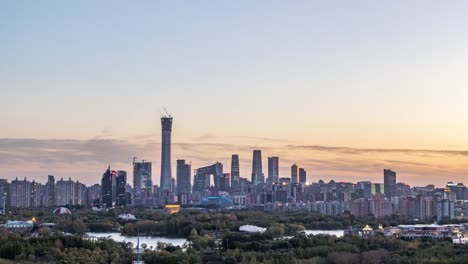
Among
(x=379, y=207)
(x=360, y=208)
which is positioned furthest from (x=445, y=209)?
(x=360, y=208)

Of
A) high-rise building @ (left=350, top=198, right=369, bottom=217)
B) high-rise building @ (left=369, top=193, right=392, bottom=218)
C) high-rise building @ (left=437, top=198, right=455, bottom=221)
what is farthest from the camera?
high-rise building @ (left=350, top=198, right=369, bottom=217)

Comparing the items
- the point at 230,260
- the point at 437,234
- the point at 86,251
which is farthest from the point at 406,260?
the point at 437,234

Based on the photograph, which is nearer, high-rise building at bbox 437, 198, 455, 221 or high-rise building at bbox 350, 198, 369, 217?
high-rise building at bbox 437, 198, 455, 221

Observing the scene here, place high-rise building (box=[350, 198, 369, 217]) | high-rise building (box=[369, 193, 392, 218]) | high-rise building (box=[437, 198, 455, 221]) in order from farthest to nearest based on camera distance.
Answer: high-rise building (box=[350, 198, 369, 217]) → high-rise building (box=[369, 193, 392, 218]) → high-rise building (box=[437, 198, 455, 221])

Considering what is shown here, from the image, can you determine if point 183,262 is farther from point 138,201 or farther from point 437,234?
point 138,201

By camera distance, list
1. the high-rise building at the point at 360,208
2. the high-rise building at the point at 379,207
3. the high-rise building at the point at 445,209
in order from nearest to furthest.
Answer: the high-rise building at the point at 445,209, the high-rise building at the point at 379,207, the high-rise building at the point at 360,208

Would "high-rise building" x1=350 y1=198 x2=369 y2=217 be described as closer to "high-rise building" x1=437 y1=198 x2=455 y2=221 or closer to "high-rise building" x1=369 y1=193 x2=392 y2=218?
"high-rise building" x1=369 y1=193 x2=392 y2=218

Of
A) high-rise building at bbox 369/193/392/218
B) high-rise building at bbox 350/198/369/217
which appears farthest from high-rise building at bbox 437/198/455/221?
high-rise building at bbox 350/198/369/217

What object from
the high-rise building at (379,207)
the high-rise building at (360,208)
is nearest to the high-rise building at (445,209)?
the high-rise building at (379,207)

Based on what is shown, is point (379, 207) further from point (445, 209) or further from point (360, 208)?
point (445, 209)

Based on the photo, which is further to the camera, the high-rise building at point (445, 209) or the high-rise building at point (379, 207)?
the high-rise building at point (379, 207)

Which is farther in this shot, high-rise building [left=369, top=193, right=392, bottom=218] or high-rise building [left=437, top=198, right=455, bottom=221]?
high-rise building [left=369, top=193, right=392, bottom=218]

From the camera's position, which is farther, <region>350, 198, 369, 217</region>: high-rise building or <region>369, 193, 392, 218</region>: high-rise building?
<region>350, 198, 369, 217</region>: high-rise building

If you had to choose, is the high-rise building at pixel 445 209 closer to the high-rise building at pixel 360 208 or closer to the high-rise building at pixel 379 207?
the high-rise building at pixel 379 207
